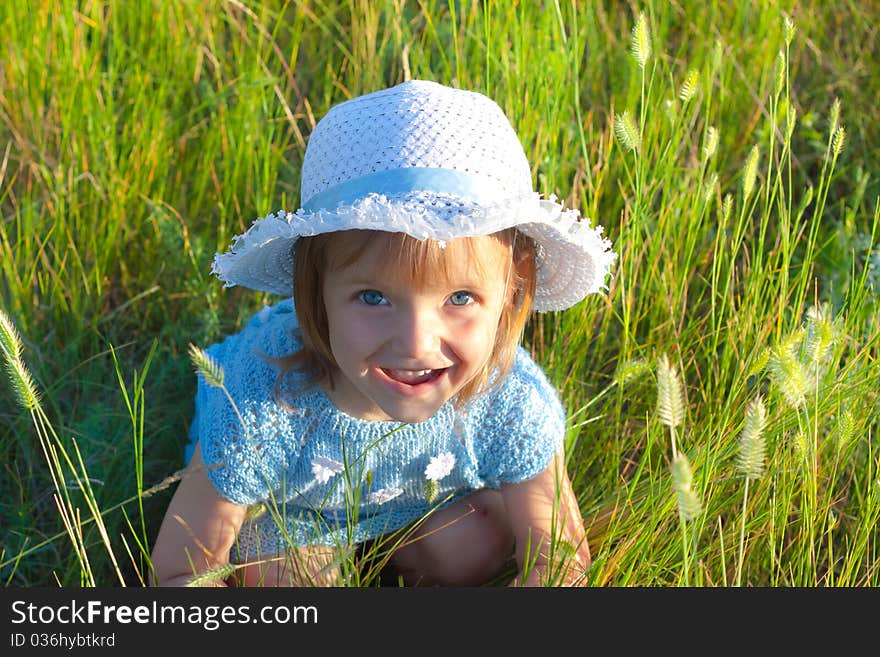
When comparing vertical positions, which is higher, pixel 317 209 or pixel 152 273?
pixel 317 209

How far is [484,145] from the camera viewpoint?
1.56m

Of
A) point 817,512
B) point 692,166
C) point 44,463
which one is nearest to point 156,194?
point 44,463

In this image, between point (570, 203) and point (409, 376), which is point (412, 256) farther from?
point (570, 203)

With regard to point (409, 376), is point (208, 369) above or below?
above

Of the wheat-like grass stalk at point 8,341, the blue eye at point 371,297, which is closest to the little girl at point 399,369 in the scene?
the blue eye at point 371,297

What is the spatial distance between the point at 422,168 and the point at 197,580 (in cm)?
63

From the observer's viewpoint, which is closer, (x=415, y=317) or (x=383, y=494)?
(x=415, y=317)

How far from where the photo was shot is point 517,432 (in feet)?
5.97

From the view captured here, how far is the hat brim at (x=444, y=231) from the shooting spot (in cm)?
141

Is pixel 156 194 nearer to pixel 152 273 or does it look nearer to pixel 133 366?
pixel 152 273

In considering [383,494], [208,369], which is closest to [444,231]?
[208,369]

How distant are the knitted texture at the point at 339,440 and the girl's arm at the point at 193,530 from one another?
4cm

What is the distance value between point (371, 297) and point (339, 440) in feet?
1.18

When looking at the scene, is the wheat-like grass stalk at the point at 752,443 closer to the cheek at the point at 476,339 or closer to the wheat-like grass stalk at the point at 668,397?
the wheat-like grass stalk at the point at 668,397
